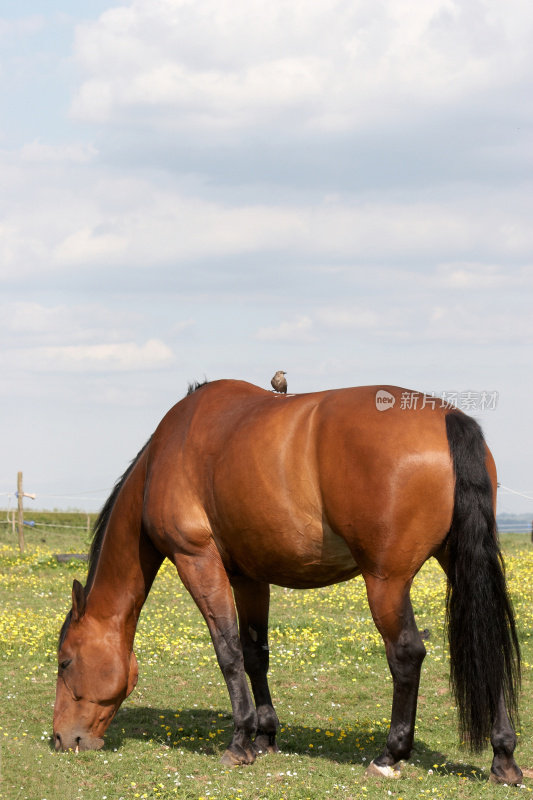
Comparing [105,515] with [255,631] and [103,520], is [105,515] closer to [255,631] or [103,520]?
[103,520]

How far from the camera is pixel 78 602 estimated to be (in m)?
8.42

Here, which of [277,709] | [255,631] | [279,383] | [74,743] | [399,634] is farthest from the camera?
[279,383]

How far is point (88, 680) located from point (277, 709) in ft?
8.93

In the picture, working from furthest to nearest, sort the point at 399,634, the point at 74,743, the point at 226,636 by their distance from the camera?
the point at 74,743
the point at 226,636
the point at 399,634

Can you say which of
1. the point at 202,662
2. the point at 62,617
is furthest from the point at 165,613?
the point at 202,662

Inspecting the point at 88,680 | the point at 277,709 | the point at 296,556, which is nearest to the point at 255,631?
the point at 296,556

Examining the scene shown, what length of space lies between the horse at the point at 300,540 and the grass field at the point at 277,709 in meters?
0.38

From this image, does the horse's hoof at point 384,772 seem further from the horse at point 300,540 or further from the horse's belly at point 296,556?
the horse's belly at point 296,556

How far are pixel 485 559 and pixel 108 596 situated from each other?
12.7ft

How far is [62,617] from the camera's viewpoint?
15508mm

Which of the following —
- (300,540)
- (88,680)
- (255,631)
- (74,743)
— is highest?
(300,540)

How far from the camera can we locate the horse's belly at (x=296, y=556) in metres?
7.23

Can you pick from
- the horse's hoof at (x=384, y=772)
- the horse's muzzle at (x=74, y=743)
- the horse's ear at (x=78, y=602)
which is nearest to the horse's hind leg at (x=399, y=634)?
the horse's hoof at (x=384, y=772)

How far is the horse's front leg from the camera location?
7707 mm
